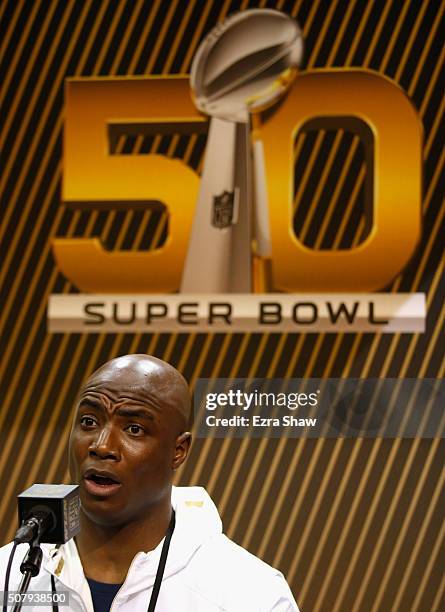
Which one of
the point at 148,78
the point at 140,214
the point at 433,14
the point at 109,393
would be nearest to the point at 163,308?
the point at 140,214

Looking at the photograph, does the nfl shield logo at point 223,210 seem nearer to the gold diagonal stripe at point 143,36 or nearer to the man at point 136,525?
the gold diagonal stripe at point 143,36

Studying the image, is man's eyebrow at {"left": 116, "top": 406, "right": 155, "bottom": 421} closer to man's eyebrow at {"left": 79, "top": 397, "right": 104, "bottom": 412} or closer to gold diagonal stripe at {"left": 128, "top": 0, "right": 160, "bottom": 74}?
man's eyebrow at {"left": 79, "top": 397, "right": 104, "bottom": 412}

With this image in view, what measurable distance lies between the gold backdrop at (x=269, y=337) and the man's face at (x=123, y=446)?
2.07 meters

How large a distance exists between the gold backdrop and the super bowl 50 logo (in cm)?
5

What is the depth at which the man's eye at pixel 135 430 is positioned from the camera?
0.98m

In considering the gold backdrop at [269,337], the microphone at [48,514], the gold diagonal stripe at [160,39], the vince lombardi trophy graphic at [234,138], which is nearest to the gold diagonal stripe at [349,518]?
the gold backdrop at [269,337]

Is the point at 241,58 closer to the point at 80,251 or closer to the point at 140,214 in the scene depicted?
the point at 140,214

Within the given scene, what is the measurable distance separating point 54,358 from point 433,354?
144cm

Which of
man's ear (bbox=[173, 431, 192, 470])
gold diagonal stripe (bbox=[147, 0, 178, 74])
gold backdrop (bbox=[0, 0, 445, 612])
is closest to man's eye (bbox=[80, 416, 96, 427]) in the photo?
man's ear (bbox=[173, 431, 192, 470])

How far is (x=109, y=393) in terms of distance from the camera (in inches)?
38.9

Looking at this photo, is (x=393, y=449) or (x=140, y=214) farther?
(x=140, y=214)

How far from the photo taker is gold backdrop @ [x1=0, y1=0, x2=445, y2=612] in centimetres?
304

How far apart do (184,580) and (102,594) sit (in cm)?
10

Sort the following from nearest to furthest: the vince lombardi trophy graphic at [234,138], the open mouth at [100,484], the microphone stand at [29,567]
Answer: the microphone stand at [29,567] → the open mouth at [100,484] → the vince lombardi trophy graphic at [234,138]
